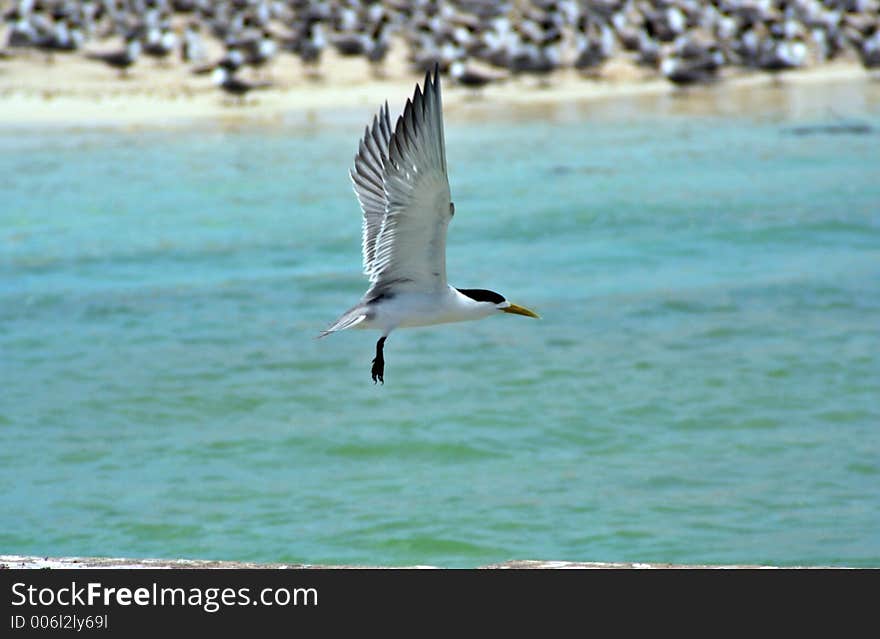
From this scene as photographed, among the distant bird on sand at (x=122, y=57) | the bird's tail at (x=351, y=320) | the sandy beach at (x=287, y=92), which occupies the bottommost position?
the sandy beach at (x=287, y=92)

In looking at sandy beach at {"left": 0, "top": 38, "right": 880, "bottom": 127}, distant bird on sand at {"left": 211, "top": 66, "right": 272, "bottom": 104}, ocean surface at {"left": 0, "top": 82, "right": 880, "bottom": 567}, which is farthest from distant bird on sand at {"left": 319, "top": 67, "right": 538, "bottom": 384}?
distant bird on sand at {"left": 211, "top": 66, "right": 272, "bottom": 104}

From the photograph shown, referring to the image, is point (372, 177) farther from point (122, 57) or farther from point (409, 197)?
point (122, 57)

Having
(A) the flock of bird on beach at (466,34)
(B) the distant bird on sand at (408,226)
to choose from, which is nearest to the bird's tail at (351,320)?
(B) the distant bird on sand at (408,226)

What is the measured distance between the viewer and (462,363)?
513 inches

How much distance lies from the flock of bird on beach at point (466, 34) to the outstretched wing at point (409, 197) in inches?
732

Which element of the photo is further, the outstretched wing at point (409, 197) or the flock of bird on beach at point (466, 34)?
the flock of bird on beach at point (466, 34)

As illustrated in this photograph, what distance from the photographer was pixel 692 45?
29.1m

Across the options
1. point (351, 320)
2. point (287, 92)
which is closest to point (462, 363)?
point (351, 320)

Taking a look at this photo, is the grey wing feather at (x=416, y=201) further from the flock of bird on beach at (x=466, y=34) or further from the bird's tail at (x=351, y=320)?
the flock of bird on beach at (x=466, y=34)

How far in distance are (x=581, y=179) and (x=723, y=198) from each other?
6.40ft

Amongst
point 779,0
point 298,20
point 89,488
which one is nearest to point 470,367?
point 89,488

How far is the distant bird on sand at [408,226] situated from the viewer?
21.2 feet

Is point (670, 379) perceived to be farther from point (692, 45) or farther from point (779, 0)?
point (779, 0)

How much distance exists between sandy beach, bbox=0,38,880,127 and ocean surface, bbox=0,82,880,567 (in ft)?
6.08
